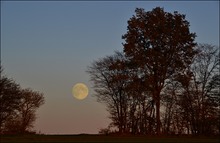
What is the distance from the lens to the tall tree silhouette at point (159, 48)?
5172 centimetres

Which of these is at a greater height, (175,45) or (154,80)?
(175,45)

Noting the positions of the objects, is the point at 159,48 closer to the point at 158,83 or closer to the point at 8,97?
the point at 158,83

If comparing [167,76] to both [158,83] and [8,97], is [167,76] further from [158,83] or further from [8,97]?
[8,97]

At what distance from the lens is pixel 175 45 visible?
5203cm

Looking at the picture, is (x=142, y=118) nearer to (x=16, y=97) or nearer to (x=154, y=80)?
(x=154, y=80)

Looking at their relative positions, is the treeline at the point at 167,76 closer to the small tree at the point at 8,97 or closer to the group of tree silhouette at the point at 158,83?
the group of tree silhouette at the point at 158,83

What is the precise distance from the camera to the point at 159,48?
52469mm

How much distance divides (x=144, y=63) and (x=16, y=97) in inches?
790

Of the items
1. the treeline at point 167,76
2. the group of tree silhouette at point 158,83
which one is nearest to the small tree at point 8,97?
the group of tree silhouette at point 158,83

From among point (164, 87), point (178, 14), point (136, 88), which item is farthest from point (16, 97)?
point (178, 14)

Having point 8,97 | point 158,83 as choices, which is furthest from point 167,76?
point 8,97

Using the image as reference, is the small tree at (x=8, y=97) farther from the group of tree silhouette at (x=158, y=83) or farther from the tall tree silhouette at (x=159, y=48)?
the tall tree silhouette at (x=159, y=48)

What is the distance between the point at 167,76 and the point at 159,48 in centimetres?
395

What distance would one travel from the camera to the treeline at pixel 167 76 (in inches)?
2045
